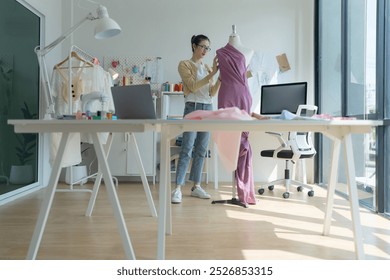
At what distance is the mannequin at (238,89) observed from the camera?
2504 mm

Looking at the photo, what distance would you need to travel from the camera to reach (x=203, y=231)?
6.49 ft

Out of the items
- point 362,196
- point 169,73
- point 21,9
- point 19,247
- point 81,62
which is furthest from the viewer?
point 169,73

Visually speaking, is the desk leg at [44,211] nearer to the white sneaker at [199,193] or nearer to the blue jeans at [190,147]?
the blue jeans at [190,147]

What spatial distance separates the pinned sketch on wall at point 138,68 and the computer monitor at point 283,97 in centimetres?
138

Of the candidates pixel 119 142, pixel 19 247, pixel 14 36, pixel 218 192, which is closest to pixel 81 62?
pixel 14 36

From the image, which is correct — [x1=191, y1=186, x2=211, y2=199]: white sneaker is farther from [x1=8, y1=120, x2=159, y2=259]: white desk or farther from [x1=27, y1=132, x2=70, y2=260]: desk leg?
[x1=27, y1=132, x2=70, y2=260]: desk leg

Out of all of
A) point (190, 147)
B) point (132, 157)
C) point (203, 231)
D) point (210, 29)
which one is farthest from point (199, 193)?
point (210, 29)

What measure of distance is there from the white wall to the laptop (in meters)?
2.50

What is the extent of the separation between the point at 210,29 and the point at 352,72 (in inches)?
69.2

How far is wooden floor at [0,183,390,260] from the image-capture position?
162 centimetres

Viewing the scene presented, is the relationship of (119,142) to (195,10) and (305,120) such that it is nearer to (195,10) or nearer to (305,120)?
(195,10)

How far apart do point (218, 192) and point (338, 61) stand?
1.90 meters

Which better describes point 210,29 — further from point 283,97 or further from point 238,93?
point 238,93

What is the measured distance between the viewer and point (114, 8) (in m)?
4.11
